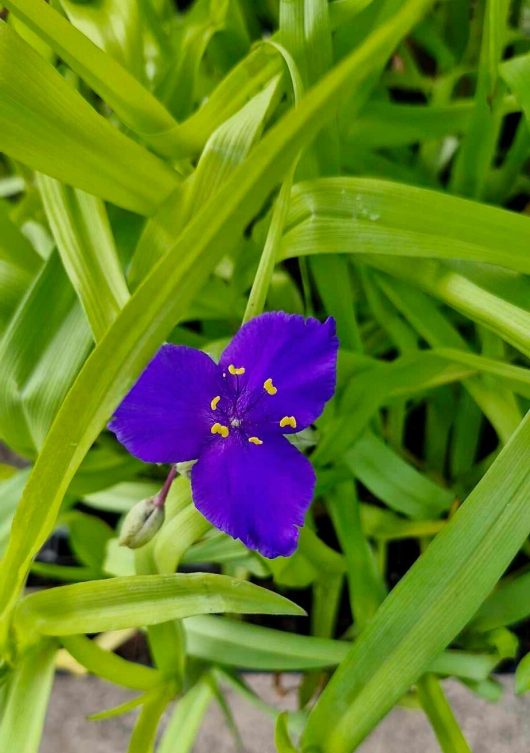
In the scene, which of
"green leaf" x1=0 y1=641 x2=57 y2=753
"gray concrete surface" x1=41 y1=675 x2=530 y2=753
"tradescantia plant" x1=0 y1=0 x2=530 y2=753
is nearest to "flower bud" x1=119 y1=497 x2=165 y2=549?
"tradescantia plant" x1=0 y1=0 x2=530 y2=753

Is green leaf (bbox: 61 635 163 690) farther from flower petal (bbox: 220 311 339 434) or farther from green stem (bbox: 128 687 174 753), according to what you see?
flower petal (bbox: 220 311 339 434)

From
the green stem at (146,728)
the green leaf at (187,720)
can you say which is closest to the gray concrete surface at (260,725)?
the green leaf at (187,720)

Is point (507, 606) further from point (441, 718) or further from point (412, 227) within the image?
→ point (412, 227)

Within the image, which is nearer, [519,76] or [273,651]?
[519,76]

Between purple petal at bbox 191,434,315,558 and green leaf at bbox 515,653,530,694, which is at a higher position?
purple petal at bbox 191,434,315,558

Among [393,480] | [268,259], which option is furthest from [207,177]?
Answer: [393,480]

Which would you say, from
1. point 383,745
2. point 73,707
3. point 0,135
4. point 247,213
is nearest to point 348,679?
point 247,213
